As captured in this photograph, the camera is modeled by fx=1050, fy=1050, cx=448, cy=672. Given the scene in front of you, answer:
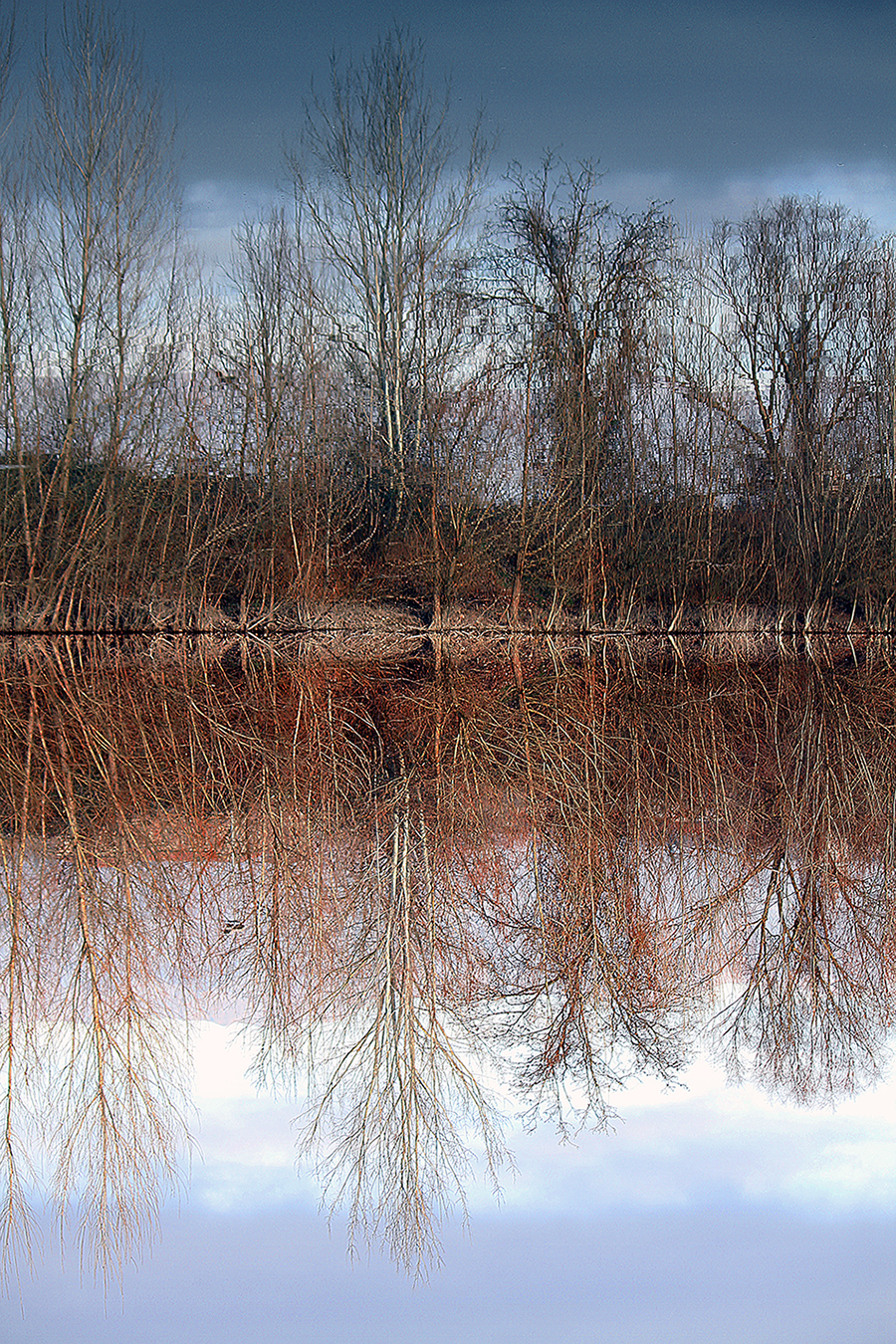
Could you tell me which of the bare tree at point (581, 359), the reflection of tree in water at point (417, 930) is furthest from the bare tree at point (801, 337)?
A: the reflection of tree in water at point (417, 930)

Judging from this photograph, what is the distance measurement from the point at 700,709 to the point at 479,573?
278 inches

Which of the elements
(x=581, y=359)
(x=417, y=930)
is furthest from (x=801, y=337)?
(x=417, y=930)

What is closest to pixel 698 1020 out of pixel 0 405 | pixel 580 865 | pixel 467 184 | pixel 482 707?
pixel 580 865

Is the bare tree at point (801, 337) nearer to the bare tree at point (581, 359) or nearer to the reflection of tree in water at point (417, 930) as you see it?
the bare tree at point (581, 359)

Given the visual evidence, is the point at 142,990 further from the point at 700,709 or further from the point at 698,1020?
the point at 700,709

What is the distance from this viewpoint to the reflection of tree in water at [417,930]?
2910 mm

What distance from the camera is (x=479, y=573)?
14.8 metres

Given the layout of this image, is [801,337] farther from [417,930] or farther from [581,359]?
[417,930]

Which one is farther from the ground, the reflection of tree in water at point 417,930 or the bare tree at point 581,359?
the bare tree at point 581,359

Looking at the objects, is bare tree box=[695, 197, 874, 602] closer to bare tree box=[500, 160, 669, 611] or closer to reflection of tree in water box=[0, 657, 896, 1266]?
bare tree box=[500, 160, 669, 611]

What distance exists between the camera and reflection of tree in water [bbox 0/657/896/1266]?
115 inches

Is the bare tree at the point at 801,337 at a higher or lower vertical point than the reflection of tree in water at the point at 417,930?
higher

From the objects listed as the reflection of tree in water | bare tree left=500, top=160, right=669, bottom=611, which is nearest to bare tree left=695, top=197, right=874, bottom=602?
bare tree left=500, top=160, right=669, bottom=611

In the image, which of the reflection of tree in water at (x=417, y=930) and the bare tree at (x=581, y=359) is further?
the bare tree at (x=581, y=359)
